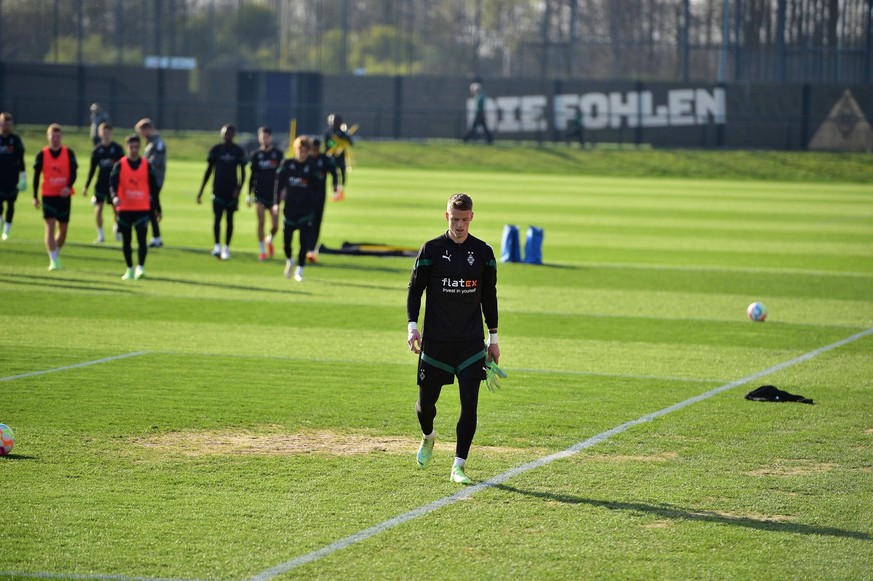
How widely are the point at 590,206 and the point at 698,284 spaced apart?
17.0 m

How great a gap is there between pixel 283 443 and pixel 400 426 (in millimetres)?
1201

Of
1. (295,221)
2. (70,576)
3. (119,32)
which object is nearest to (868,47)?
(119,32)

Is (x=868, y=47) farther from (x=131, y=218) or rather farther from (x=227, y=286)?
(x=131, y=218)

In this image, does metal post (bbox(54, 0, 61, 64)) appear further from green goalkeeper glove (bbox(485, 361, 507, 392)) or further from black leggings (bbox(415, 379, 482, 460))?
black leggings (bbox(415, 379, 482, 460))

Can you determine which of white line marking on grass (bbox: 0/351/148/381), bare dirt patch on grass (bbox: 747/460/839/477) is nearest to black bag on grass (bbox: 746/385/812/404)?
bare dirt patch on grass (bbox: 747/460/839/477)

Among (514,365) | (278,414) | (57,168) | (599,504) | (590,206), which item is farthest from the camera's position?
(590,206)

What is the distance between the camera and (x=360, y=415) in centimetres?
1178

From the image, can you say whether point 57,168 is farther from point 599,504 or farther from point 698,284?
point 599,504

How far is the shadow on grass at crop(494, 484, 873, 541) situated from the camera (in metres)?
8.27

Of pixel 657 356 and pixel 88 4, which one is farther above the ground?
pixel 88 4

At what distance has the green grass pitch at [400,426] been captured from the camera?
307 inches

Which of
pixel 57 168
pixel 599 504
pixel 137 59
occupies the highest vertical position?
pixel 137 59

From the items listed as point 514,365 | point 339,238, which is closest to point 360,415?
point 514,365

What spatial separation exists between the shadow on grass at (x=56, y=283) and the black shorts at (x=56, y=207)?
1.24 metres
